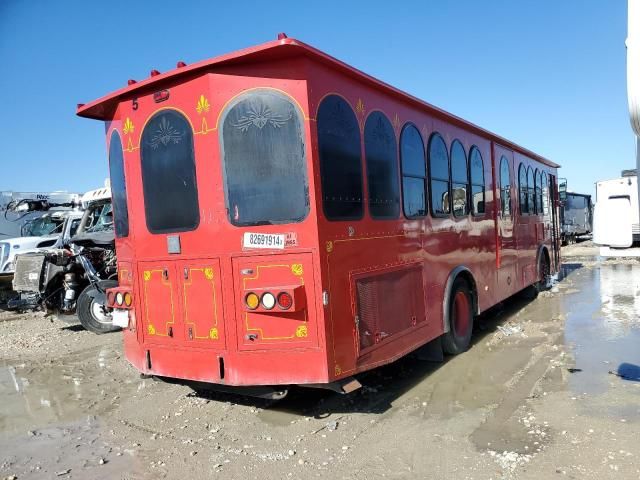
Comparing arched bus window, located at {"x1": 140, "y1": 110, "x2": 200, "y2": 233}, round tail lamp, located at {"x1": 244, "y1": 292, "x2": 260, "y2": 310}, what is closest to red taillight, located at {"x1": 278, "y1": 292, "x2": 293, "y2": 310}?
round tail lamp, located at {"x1": 244, "y1": 292, "x2": 260, "y2": 310}

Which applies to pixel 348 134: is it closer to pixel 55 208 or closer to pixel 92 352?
pixel 92 352

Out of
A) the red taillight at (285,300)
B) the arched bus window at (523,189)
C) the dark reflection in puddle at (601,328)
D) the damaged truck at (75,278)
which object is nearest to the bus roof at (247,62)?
the red taillight at (285,300)

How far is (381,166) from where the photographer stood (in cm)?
461

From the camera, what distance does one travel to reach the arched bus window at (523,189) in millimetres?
8984

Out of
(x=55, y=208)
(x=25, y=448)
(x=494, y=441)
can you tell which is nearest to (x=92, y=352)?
(x=25, y=448)

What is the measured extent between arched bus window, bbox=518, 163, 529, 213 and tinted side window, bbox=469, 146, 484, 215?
220cm

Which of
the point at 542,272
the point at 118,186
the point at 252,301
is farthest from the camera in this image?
the point at 542,272

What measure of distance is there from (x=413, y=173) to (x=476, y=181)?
82.3 inches

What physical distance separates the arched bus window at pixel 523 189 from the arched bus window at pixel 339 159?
573 centimetres

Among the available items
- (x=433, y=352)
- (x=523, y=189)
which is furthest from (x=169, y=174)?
(x=523, y=189)

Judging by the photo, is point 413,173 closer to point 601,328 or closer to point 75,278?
point 601,328

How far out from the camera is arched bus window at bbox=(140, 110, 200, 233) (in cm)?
413

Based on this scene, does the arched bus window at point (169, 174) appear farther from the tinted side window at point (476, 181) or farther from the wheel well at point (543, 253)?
the wheel well at point (543, 253)

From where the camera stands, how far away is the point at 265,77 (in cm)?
379
